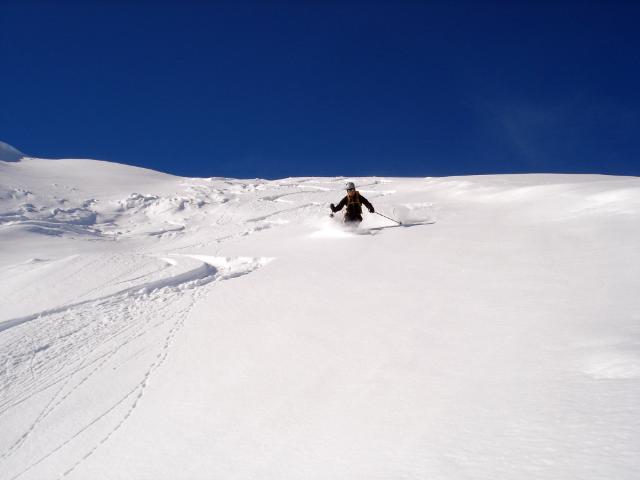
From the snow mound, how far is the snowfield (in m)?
17.1

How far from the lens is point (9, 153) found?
2284cm

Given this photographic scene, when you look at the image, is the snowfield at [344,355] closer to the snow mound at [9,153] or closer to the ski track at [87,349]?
the ski track at [87,349]

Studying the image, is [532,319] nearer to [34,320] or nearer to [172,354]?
[172,354]

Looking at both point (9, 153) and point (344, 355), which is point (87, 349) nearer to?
point (344, 355)

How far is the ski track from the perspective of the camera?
123 inches

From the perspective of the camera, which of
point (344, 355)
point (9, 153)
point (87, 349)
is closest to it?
point (344, 355)

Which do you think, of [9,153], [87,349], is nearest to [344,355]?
[87,349]

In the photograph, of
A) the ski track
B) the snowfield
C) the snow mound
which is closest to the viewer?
the snowfield

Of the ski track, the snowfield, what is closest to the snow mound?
the snowfield

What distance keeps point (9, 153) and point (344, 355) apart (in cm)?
2619

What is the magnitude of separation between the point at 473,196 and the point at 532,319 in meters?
8.59

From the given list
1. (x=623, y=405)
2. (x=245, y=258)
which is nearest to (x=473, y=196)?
(x=245, y=258)

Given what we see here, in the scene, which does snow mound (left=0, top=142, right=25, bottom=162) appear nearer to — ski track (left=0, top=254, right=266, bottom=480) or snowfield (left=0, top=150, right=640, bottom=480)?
snowfield (left=0, top=150, right=640, bottom=480)

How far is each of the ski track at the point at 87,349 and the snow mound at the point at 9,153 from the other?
831 inches
